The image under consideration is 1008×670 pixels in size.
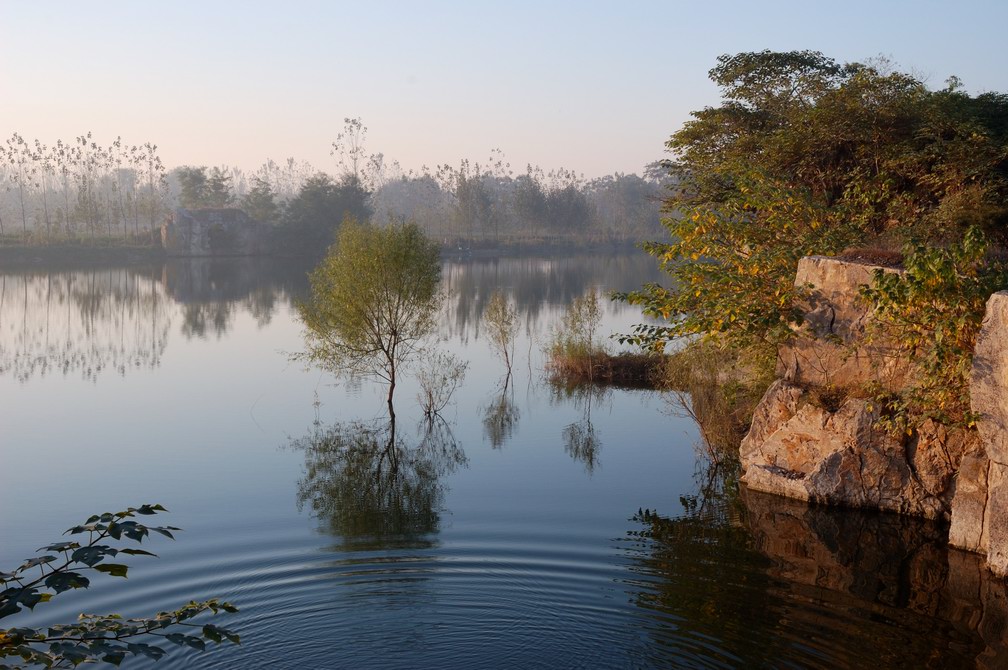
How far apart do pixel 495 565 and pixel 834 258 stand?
28.0 ft

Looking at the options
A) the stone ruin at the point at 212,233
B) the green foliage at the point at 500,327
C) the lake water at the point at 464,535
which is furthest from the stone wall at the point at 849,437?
the stone ruin at the point at 212,233

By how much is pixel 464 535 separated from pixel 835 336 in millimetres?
7368

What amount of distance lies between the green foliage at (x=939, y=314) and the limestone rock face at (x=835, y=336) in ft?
3.00

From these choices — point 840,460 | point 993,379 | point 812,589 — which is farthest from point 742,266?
point 812,589

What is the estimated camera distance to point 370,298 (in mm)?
24516

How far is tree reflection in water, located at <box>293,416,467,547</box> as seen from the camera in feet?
50.0

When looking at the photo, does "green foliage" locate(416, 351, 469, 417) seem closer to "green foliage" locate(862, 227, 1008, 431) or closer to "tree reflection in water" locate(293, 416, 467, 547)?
"tree reflection in water" locate(293, 416, 467, 547)

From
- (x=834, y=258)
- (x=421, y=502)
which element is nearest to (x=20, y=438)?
(x=421, y=502)

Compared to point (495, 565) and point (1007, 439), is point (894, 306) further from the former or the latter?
point (495, 565)

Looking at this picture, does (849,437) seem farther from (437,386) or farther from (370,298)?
(437,386)

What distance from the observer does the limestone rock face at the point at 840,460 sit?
50.7 ft

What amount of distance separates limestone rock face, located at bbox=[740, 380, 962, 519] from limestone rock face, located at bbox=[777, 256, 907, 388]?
0.51m

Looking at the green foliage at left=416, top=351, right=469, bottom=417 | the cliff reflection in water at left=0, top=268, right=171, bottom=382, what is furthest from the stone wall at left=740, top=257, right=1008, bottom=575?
the cliff reflection in water at left=0, top=268, right=171, bottom=382

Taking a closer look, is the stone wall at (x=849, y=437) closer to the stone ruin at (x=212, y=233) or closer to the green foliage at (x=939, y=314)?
the green foliage at (x=939, y=314)
